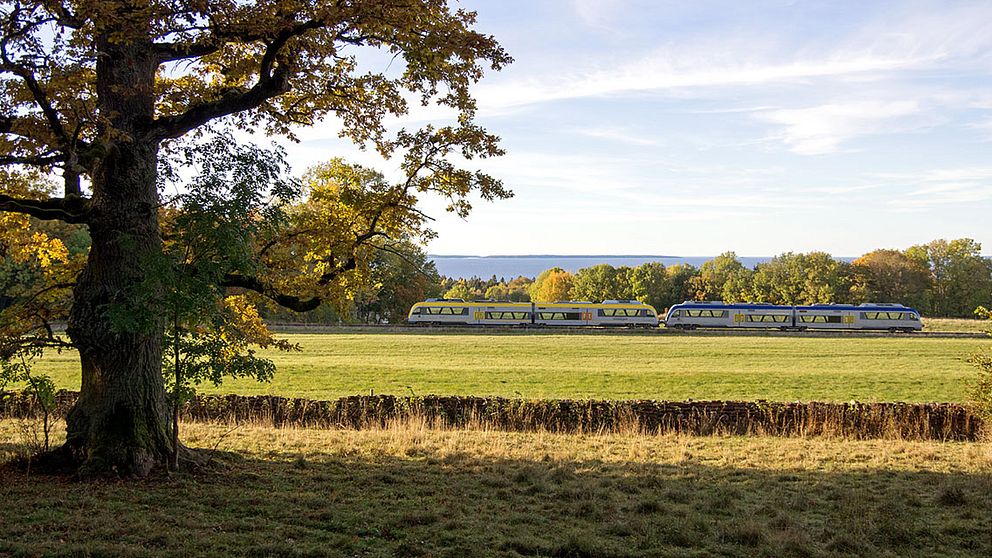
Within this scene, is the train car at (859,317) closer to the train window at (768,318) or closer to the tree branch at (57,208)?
the train window at (768,318)

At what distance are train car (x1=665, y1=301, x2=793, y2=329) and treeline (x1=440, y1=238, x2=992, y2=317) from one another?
2682cm

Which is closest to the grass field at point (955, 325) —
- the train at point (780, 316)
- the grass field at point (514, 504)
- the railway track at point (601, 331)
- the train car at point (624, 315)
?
the train at point (780, 316)

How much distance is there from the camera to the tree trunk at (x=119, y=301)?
331 inches

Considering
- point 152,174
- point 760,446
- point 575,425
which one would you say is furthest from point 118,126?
point 760,446

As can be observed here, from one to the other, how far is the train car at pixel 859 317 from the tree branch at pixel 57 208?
2520 inches

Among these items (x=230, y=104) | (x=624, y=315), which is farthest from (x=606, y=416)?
(x=624, y=315)

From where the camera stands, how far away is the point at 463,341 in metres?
49.3

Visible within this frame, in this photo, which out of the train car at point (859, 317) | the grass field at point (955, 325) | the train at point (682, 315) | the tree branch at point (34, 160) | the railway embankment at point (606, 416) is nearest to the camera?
the tree branch at point (34, 160)

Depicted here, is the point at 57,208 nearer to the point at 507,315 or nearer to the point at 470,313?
the point at 470,313

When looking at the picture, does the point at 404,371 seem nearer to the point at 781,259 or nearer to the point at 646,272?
the point at 646,272

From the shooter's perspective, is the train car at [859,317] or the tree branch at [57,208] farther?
the train car at [859,317]

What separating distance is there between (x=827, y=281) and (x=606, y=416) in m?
85.2

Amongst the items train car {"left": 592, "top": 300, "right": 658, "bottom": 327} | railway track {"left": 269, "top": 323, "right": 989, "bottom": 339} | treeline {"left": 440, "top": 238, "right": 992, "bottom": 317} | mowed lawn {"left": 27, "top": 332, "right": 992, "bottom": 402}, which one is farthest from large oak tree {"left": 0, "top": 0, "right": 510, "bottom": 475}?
treeline {"left": 440, "top": 238, "right": 992, "bottom": 317}

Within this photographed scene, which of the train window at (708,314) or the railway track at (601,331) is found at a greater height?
the train window at (708,314)
